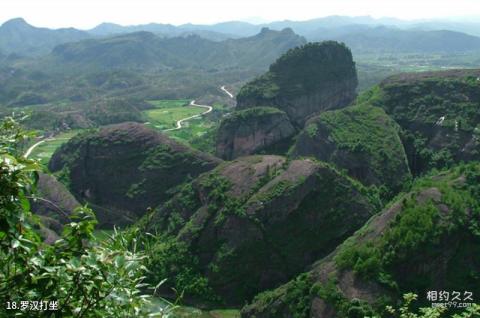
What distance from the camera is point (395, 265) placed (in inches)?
1193

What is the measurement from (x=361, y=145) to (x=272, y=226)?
19.0 m

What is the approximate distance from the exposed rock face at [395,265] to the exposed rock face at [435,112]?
77.4 feet

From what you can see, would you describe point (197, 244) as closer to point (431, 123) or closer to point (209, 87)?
point (431, 123)

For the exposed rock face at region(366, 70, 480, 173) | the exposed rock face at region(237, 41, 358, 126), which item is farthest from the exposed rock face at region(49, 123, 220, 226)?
the exposed rock face at region(366, 70, 480, 173)

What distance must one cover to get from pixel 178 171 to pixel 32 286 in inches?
2054

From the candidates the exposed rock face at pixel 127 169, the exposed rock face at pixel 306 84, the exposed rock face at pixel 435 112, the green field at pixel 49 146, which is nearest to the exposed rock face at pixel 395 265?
the exposed rock face at pixel 435 112

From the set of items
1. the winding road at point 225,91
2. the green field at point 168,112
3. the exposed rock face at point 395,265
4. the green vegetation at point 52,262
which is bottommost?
the green field at point 168,112

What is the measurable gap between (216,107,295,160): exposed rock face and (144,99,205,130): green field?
1744 inches

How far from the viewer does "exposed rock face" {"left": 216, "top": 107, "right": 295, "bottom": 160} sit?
6631 centimetres

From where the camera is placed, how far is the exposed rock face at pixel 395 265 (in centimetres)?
2959

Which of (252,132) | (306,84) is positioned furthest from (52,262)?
(306,84)

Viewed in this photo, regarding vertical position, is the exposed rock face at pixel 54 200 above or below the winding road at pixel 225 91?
above

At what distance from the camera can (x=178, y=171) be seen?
57.3m

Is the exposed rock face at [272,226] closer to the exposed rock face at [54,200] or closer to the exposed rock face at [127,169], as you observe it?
the exposed rock face at [127,169]
